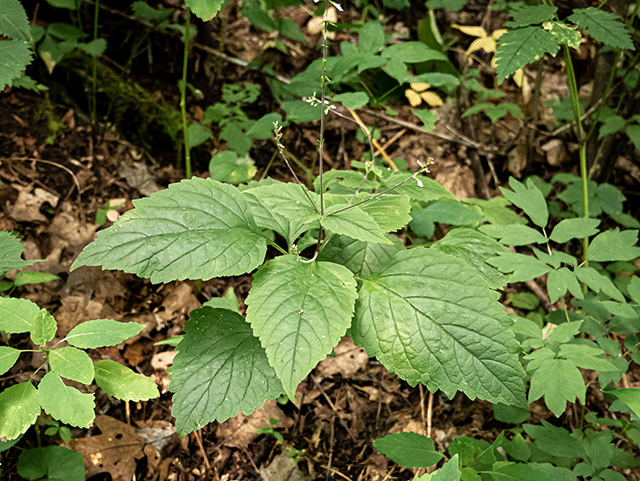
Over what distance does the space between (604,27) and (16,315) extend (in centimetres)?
273

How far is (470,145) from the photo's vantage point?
3.61 meters

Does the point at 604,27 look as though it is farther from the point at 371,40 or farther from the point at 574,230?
the point at 371,40

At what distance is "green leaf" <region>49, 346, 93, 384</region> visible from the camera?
1313mm

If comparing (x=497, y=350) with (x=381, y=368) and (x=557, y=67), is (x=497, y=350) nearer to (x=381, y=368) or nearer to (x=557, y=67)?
(x=381, y=368)

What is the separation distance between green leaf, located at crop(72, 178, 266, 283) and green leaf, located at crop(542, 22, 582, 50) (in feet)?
5.50

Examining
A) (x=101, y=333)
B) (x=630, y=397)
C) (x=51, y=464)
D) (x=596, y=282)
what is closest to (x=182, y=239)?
(x=101, y=333)

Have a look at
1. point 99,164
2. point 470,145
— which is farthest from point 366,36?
point 99,164

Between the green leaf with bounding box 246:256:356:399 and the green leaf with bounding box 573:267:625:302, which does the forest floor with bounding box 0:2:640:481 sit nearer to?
the green leaf with bounding box 573:267:625:302

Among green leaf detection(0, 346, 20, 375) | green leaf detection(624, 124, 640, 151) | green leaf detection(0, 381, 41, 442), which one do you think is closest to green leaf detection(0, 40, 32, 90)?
green leaf detection(0, 346, 20, 375)

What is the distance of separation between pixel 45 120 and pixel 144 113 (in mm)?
607

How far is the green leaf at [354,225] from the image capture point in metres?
1.16

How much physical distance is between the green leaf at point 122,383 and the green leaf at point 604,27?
243 centimetres

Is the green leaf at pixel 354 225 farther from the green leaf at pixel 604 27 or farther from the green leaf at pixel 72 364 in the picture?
the green leaf at pixel 604 27

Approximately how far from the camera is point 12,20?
67.6 inches
